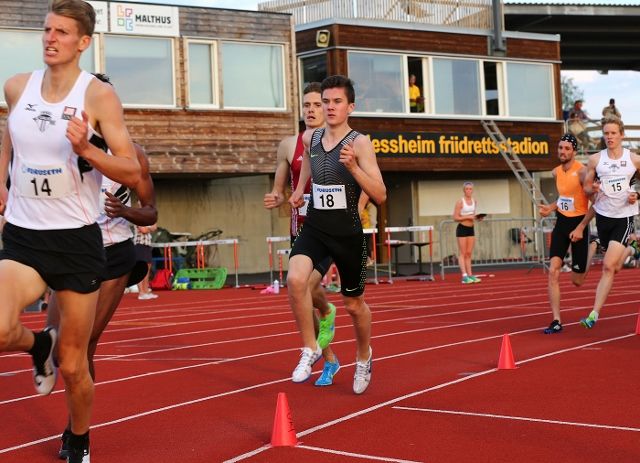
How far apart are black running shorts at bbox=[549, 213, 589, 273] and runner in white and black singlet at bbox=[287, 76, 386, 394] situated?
15.2ft

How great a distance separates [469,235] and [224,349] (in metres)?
12.6

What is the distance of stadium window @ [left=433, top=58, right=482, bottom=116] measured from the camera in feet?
109

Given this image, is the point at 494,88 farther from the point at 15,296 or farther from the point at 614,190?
the point at 15,296

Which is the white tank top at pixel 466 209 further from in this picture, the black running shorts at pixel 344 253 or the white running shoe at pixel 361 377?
the white running shoe at pixel 361 377

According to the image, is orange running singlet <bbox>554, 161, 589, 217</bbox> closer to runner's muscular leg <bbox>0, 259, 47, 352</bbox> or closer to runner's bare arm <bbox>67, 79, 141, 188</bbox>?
runner's bare arm <bbox>67, 79, 141, 188</bbox>

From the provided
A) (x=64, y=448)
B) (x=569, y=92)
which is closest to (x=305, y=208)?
(x=64, y=448)

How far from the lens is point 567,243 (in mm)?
12586

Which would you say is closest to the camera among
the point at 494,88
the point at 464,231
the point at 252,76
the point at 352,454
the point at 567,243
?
the point at 352,454

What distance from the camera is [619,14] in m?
38.6

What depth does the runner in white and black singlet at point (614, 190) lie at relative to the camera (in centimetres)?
1225

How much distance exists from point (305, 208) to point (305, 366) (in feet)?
4.60

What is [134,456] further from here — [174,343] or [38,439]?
[174,343]

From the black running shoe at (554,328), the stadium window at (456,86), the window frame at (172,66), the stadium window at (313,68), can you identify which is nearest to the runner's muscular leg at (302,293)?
the black running shoe at (554,328)

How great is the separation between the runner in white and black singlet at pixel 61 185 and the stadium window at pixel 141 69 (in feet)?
73.9
